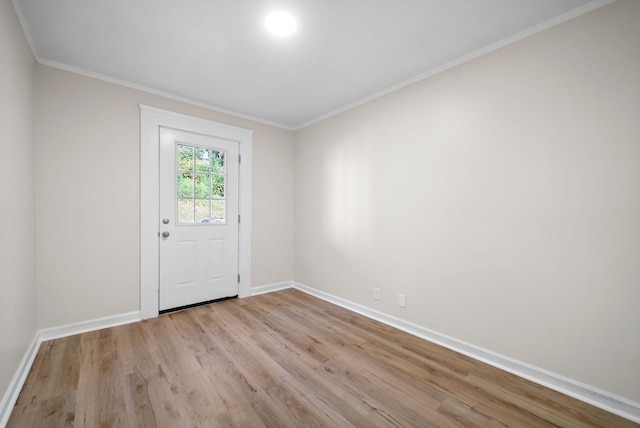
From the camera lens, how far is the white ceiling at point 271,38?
5.77 ft

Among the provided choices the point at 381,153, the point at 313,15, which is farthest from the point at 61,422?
the point at 381,153

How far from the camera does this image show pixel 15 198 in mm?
1805

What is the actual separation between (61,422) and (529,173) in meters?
3.32

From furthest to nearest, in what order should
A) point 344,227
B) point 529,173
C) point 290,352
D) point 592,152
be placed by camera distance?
point 344,227 < point 290,352 < point 529,173 < point 592,152

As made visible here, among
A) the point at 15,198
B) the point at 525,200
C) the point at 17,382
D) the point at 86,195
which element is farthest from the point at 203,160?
the point at 525,200

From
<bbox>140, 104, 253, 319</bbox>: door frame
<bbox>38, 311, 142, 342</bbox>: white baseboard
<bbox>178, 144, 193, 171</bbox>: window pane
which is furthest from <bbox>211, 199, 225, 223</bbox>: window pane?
<bbox>38, 311, 142, 342</bbox>: white baseboard

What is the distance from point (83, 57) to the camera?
2348 millimetres

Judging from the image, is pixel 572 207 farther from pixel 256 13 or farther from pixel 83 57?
pixel 83 57

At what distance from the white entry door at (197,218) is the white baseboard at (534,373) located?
2082 mm

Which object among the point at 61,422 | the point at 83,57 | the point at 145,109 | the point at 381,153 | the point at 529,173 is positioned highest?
the point at 83,57

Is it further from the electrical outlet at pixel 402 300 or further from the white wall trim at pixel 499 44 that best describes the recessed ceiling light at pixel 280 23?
the electrical outlet at pixel 402 300

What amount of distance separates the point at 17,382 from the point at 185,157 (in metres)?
2.32

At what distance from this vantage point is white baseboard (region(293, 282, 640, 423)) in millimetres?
1603

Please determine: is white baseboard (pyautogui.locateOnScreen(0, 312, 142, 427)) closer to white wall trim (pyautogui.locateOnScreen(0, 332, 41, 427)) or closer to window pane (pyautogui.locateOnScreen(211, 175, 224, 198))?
white wall trim (pyautogui.locateOnScreen(0, 332, 41, 427))
